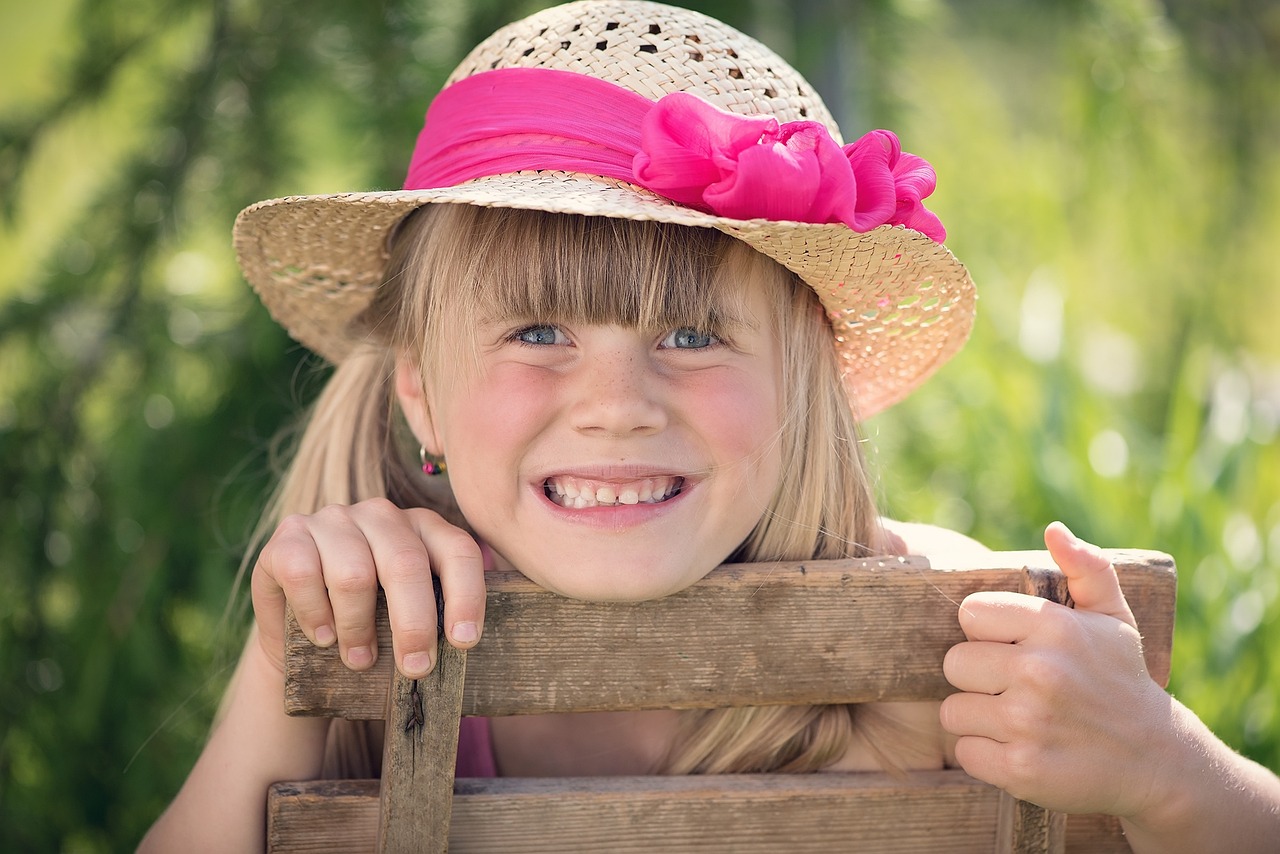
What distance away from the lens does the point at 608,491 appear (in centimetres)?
145

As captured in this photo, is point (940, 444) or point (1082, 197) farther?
point (940, 444)

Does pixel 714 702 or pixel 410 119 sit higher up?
pixel 410 119

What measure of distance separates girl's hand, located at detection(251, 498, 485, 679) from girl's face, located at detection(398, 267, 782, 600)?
15 centimetres

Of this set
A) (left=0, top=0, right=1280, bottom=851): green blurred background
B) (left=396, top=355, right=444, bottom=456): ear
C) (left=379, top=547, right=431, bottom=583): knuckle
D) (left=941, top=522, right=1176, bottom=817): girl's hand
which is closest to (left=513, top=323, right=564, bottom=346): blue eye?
(left=396, top=355, right=444, bottom=456): ear

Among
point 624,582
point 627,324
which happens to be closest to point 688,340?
point 627,324

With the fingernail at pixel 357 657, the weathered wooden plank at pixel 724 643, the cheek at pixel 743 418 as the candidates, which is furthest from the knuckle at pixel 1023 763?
the fingernail at pixel 357 657

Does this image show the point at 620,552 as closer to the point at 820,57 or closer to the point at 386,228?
the point at 386,228

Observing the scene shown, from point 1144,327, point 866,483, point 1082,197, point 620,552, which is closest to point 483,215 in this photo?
point 620,552

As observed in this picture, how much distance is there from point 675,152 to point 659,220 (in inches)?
3.5

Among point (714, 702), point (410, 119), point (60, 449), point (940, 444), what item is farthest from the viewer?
point (940, 444)

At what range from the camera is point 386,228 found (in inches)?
65.4

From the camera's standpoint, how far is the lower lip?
1434 mm

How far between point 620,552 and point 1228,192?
9.98 feet

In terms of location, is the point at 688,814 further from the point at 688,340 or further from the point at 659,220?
the point at 659,220
